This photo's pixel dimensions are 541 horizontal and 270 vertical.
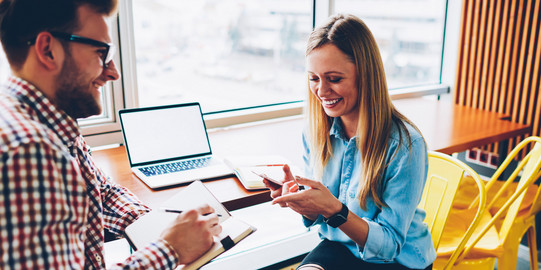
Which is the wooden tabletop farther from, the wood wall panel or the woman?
the woman

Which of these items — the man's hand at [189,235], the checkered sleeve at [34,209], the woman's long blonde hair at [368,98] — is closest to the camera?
the checkered sleeve at [34,209]

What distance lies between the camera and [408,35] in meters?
3.32

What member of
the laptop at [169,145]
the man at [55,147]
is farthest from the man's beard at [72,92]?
the laptop at [169,145]

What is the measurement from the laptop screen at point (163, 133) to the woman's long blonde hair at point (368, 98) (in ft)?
2.34

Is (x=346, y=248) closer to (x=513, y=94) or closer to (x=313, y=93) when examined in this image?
(x=313, y=93)

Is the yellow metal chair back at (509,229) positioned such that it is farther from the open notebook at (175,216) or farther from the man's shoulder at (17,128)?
the man's shoulder at (17,128)

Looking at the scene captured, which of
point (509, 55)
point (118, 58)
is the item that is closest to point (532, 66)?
point (509, 55)

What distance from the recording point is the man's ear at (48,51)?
0.93 m

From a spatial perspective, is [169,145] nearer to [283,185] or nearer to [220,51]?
[283,185]

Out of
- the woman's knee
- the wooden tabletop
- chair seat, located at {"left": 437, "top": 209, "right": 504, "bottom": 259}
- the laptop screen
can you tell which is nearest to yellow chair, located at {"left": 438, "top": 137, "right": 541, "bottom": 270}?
chair seat, located at {"left": 437, "top": 209, "right": 504, "bottom": 259}

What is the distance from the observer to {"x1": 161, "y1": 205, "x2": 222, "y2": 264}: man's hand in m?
1.03

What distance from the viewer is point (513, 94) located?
295 cm

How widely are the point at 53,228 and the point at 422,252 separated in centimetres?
113

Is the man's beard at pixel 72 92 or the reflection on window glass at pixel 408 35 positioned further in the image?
the reflection on window glass at pixel 408 35
